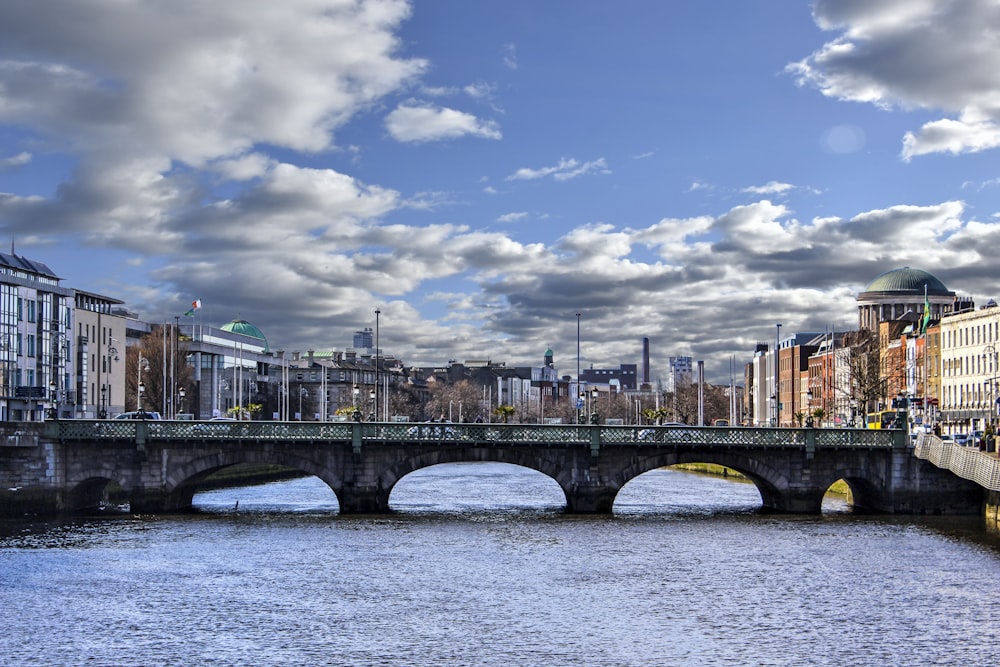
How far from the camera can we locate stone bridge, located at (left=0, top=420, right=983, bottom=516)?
8575cm

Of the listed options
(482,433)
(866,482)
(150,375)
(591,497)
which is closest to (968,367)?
(866,482)

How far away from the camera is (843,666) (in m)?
42.3

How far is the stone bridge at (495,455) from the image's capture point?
8575 centimetres

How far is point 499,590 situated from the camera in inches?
2213

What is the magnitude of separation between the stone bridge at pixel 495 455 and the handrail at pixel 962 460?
4.86 feet

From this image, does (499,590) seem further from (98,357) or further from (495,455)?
(98,357)

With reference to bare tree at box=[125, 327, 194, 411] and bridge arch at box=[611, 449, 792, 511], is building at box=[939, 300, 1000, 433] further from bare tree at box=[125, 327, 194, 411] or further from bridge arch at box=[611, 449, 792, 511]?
bare tree at box=[125, 327, 194, 411]

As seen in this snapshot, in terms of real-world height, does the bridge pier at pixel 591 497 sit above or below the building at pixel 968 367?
below

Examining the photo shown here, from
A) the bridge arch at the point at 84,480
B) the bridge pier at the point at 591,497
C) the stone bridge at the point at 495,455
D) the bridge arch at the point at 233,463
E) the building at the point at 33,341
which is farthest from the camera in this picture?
the building at the point at 33,341

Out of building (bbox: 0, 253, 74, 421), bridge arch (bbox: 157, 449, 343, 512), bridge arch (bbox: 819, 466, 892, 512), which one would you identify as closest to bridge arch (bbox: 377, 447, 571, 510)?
bridge arch (bbox: 157, 449, 343, 512)

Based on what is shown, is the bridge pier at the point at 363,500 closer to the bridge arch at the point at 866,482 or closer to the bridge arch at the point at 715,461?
the bridge arch at the point at 715,461

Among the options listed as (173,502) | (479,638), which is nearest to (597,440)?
(173,502)

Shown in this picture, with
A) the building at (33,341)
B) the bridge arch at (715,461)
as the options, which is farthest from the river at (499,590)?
the building at (33,341)

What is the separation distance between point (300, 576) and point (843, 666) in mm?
26652
